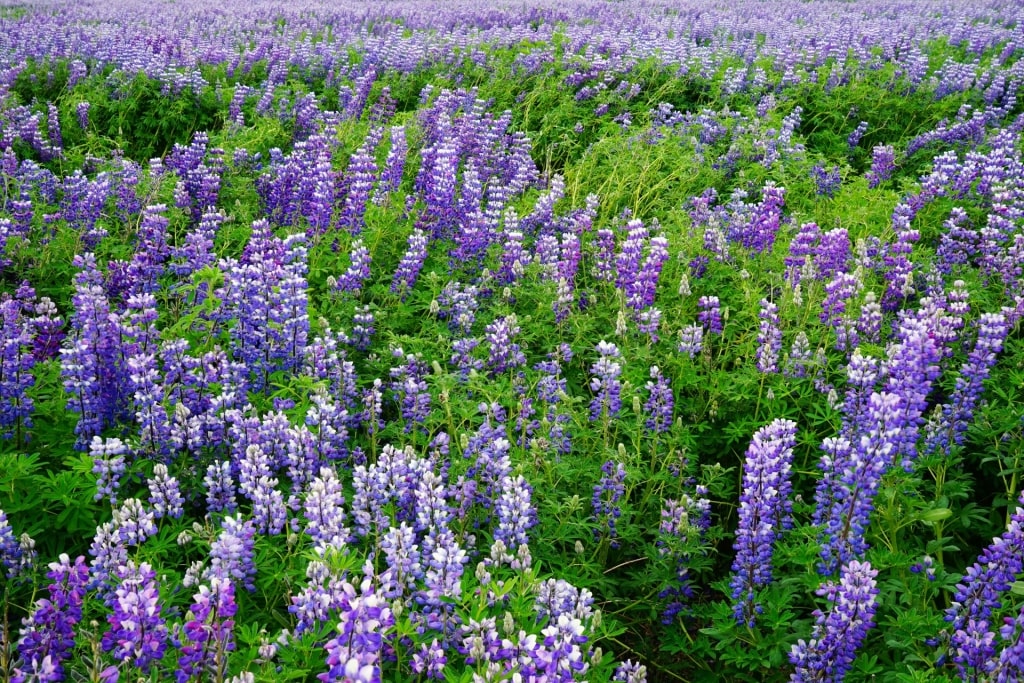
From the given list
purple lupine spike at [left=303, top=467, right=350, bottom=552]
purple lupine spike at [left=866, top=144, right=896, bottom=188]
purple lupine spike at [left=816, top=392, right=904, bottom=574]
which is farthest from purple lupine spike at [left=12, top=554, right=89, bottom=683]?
purple lupine spike at [left=866, top=144, right=896, bottom=188]

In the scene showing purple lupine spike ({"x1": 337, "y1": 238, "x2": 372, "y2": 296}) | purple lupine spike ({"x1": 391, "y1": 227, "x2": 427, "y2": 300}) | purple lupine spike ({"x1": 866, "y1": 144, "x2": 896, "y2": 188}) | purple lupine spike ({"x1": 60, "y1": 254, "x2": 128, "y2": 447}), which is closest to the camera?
purple lupine spike ({"x1": 60, "y1": 254, "x2": 128, "y2": 447})

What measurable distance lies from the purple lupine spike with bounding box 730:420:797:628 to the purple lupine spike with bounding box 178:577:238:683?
1.71 metres

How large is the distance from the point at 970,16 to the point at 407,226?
38.1 feet

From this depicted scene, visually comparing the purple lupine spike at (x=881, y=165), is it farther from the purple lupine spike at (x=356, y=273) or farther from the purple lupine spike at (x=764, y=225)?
the purple lupine spike at (x=356, y=273)

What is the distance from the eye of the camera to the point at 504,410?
384 cm

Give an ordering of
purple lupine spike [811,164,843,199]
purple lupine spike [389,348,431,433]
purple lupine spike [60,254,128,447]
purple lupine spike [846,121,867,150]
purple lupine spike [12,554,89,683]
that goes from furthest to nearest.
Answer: purple lupine spike [846,121,867,150] → purple lupine spike [811,164,843,199] → purple lupine spike [389,348,431,433] → purple lupine spike [60,254,128,447] → purple lupine spike [12,554,89,683]

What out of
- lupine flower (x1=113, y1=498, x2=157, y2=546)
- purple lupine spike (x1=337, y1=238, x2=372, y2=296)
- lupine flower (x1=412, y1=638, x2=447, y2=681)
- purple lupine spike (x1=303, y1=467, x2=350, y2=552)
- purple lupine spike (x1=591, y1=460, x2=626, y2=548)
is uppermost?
purple lupine spike (x1=303, y1=467, x2=350, y2=552)

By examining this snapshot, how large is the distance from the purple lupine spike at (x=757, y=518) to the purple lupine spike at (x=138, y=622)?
1867 mm

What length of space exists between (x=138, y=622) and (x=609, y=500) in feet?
5.81

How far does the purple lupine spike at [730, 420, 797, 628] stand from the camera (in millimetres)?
2910

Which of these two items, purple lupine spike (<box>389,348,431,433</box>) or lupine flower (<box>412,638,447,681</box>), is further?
purple lupine spike (<box>389,348,431,433</box>)

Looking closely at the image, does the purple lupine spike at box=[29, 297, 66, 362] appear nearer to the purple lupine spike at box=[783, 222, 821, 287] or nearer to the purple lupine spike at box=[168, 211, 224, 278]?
the purple lupine spike at box=[168, 211, 224, 278]

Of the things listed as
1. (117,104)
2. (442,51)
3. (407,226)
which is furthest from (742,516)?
(442,51)

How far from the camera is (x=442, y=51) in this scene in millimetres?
9602
